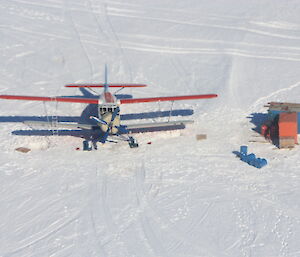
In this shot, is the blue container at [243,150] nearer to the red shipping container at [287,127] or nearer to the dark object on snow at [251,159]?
the dark object on snow at [251,159]

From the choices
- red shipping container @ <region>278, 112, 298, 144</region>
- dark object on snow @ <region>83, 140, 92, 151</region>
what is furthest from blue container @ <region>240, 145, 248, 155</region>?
dark object on snow @ <region>83, 140, 92, 151</region>

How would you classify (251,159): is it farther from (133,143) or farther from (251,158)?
(133,143)

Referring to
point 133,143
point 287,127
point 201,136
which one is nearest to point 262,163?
point 287,127

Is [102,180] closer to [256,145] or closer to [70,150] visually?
[70,150]

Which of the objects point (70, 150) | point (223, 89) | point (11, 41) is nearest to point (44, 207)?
point (70, 150)

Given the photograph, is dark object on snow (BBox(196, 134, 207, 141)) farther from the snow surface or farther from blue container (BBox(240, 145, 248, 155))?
blue container (BBox(240, 145, 248, 155))

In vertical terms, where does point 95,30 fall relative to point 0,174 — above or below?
above

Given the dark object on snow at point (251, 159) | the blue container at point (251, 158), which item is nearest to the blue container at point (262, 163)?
the dark object on snow at point (251, 159)
